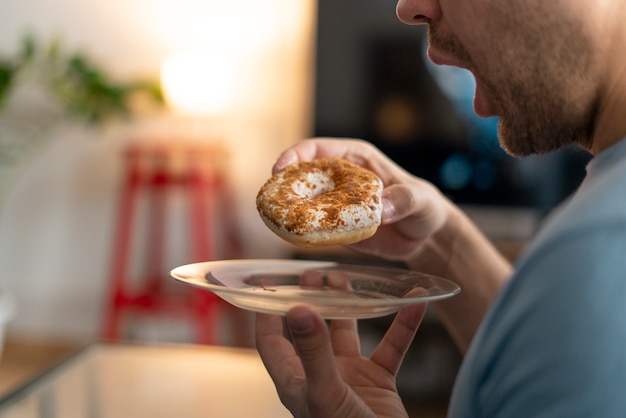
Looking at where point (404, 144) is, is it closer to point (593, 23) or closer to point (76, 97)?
point (76, 97)

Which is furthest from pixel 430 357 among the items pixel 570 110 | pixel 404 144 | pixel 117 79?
pixel 570 110

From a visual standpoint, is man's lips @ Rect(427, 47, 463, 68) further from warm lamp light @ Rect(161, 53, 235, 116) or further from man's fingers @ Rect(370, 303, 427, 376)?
warm lamp light @ Rect(161, 53, 235, 116)

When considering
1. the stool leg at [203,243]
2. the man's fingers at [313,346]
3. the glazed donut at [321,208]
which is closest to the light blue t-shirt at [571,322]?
the man's fingers at [313,346]

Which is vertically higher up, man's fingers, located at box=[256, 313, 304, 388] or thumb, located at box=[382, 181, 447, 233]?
thumb, located at box=[382, 181, 447, 233]

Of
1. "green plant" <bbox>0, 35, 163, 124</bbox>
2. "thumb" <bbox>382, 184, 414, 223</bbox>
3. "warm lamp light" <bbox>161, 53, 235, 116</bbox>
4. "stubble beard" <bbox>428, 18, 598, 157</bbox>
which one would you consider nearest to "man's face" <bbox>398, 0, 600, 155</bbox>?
"stubble beard" <bbox>428, 18, 598, 157</bbox>

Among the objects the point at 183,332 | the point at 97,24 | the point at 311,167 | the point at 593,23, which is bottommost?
the point at 183,332

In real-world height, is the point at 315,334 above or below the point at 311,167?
below

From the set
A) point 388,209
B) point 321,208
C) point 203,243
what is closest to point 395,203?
point 388,209
